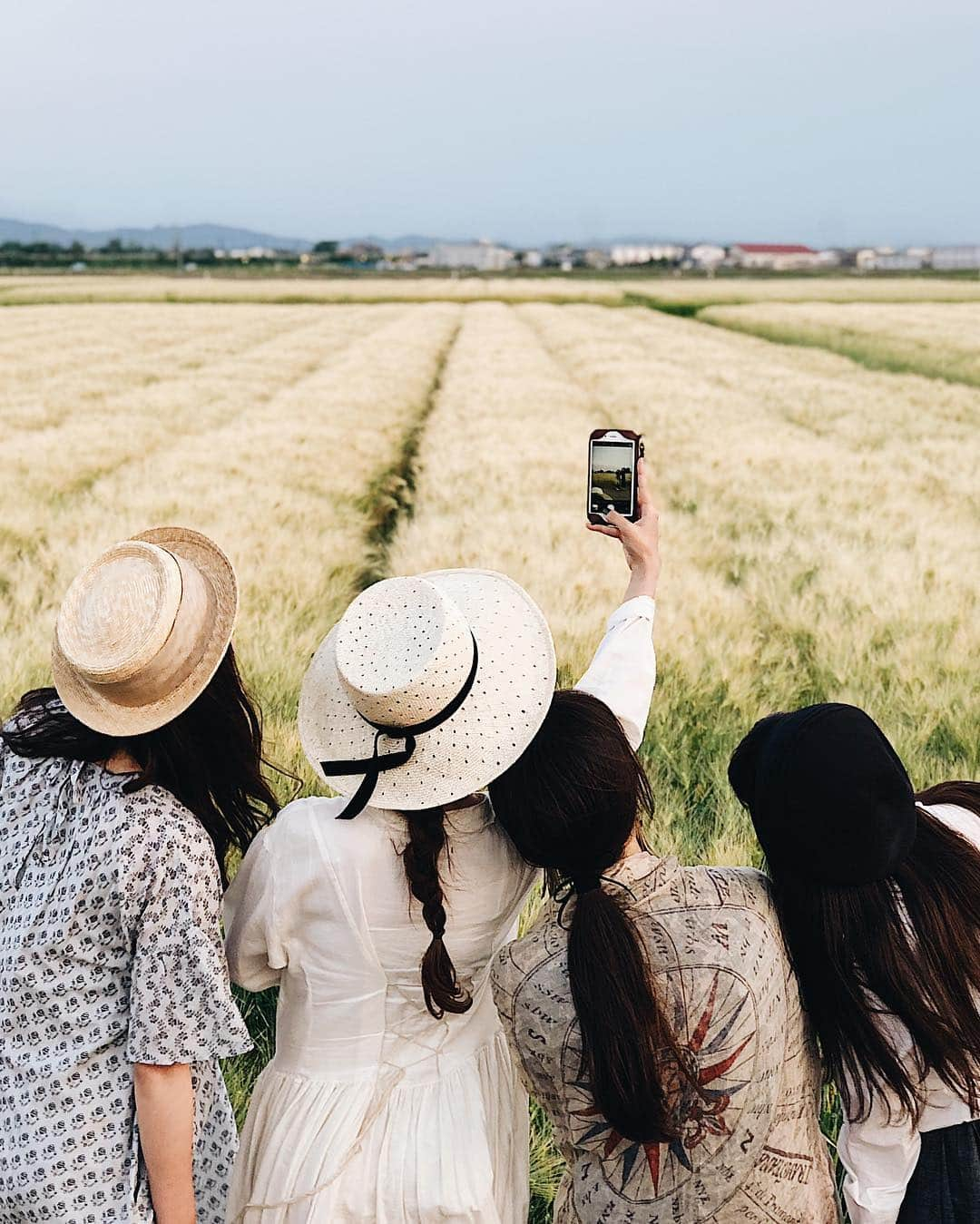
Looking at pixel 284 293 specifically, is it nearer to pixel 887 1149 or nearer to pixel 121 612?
pixel 121 612

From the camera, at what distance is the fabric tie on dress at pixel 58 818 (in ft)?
5.02

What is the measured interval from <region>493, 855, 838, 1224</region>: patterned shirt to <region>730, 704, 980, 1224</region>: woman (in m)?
0.07

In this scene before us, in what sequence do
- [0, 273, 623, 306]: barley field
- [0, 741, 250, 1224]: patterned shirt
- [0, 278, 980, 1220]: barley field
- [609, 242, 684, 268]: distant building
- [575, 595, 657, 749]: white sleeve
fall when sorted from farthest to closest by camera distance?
[609, 242, 684, 268]: distant building < [0, 273, 623, 306]: barley field < [0, 278, 980, 1220]: barley field < [575, 595, 657, 749]: white sleeve < [0, 741, 250, 1224]: patterned shirt

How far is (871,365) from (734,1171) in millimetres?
20904

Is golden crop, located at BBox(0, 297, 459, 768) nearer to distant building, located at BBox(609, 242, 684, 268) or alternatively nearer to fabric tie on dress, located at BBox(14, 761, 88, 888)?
fabric tie on dress, located at BBox(14, 761, 88, 888)

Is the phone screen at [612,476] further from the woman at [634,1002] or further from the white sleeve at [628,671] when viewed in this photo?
the woman at [634,1002]

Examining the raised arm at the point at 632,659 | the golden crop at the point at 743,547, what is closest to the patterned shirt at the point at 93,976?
the raised arm at the point at 632,659

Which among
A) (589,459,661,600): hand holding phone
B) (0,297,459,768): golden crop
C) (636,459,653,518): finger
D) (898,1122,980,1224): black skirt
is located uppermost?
(636,459,653,518): finger

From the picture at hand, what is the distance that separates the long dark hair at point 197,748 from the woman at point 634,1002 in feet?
1.20

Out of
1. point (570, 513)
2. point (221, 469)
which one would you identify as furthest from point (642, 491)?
point (221, 469)

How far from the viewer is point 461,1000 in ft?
5.38

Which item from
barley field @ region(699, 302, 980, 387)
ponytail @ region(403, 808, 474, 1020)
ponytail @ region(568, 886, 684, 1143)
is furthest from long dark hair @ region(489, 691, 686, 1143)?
barley field @ region(699, 302, 980, 387)

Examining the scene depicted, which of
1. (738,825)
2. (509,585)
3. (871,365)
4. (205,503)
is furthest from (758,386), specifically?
(509,585)

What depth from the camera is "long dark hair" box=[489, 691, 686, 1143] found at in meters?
1.38
